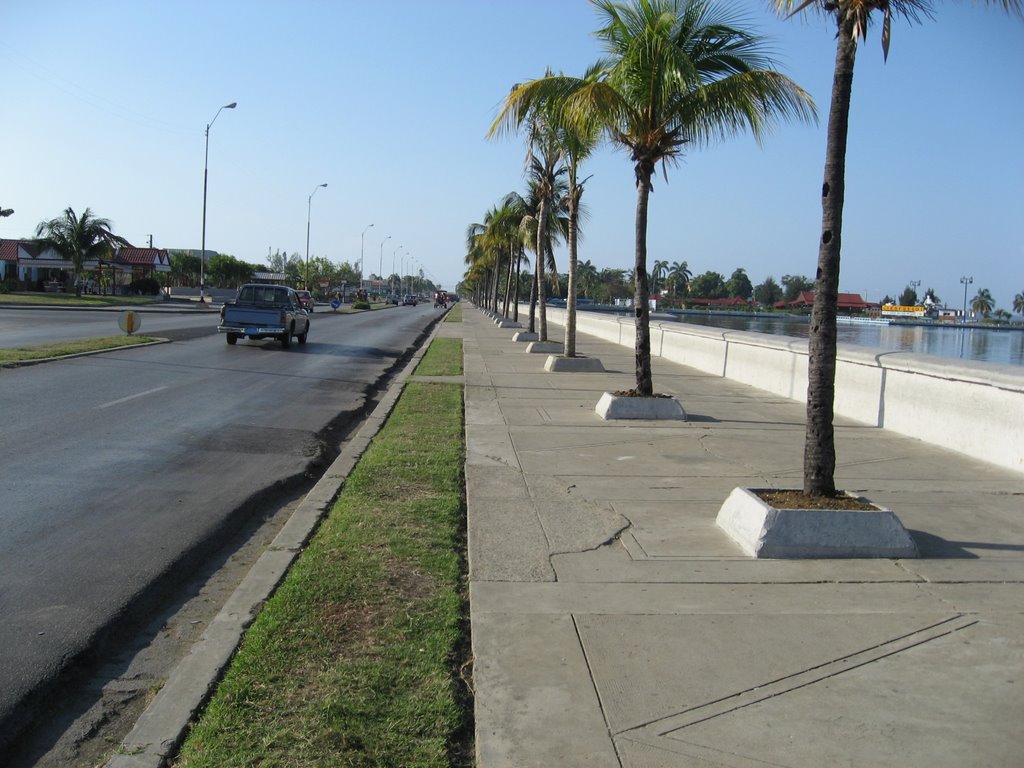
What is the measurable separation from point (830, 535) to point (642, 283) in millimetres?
6625

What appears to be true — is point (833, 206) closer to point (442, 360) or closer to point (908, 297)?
point (442, 360)

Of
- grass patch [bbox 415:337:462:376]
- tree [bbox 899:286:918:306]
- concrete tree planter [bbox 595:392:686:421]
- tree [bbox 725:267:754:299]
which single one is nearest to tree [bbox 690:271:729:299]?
tree [bbox 725:267:754:299]

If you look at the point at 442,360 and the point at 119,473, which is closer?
the point at 119,473

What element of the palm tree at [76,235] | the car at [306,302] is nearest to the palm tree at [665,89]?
the car at [306,302]

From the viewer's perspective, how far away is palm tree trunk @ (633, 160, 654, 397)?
12070 mm

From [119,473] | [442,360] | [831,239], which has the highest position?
[831,239]

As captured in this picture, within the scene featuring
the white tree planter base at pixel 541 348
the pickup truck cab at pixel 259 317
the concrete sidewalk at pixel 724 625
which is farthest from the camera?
the white tree planter base at pixel 541 348

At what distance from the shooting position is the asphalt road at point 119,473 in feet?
16.5

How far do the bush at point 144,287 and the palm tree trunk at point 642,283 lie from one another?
68548 millimetres

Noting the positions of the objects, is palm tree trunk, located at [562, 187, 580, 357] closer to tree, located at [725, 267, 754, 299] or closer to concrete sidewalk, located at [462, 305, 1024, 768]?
concrete sidewalk, located at [462, 305, 1024, 768]

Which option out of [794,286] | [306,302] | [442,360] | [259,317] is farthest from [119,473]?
[794,286]

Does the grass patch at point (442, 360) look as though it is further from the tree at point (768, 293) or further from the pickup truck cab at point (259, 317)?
the tree at point (768, 293)

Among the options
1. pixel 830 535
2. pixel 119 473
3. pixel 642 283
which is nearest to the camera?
pixel 830 535

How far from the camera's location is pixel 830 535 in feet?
20.1
